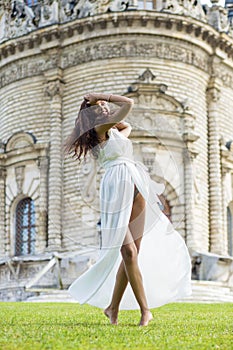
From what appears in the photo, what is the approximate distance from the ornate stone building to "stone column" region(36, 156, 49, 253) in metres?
0.04

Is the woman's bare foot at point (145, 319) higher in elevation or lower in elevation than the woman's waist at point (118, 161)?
lower

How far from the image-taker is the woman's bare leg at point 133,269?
262 inches

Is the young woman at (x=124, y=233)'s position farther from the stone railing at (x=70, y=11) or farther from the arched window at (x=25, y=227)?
the arched window at (x=25, y=227)

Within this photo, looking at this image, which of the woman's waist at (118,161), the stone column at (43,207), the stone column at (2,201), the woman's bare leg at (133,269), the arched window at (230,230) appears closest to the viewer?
the woman's bare leg at (133,269)

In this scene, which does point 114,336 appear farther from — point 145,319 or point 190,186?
point 190,186

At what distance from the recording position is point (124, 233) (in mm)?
6711

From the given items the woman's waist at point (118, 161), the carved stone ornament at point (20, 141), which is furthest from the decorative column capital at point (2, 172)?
the woman's waist at point (118, 161)

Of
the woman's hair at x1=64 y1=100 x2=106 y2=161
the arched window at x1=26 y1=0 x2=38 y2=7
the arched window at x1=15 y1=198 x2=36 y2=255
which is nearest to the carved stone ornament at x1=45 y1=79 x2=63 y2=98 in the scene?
the arched window at x1=15 y1=198 x2=36 y2=255

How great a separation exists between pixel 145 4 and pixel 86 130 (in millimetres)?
22593

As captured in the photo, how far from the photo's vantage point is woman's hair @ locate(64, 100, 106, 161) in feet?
22.9

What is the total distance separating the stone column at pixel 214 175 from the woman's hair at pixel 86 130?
68.5 feet

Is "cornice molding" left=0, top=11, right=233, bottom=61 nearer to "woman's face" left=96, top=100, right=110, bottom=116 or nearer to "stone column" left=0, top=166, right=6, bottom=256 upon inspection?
"stone column" left=0, top=166, right=6, bottom=256

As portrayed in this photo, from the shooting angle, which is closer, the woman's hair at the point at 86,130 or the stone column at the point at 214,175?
the woman's hair at the point at 86,130

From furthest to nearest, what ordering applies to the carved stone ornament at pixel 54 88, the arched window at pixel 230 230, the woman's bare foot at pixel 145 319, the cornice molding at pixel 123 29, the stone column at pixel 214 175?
the arched window at pixel 230 230 < the carved stone ornament at pixel 54 88 < the stone column at pixel 214 175 < the cornice molding at pixel 123 29 < the woman's bare foot at pixel 145 319
